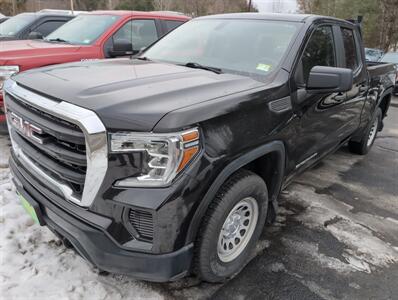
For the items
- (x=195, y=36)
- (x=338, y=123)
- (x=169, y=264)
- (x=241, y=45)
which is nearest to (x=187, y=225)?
(x=169, y=264)

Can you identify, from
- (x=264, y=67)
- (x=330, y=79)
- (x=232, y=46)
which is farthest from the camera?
(x=232, y=46)

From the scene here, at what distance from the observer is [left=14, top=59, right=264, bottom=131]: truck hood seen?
1.91 metres

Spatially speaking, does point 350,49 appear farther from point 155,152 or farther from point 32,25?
point 32,25

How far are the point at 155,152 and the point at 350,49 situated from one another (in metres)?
3.19

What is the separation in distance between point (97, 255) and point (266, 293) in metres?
1.28

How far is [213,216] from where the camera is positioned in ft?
7.23

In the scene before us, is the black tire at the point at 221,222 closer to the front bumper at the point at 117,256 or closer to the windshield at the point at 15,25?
the front bumper at the point at 117,256

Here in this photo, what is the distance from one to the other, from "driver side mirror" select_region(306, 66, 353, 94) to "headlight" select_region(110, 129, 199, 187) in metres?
1.37

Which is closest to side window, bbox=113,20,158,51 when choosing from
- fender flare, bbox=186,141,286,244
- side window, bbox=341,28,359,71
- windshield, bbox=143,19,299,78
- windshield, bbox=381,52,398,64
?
windshield, bbox=143,19,299,78

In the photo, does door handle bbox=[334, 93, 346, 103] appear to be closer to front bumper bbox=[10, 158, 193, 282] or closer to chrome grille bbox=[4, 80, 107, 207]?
front bumper bbox=[10, 158, 193, 282]

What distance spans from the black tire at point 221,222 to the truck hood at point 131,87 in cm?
60

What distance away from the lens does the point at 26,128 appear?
2340 mm

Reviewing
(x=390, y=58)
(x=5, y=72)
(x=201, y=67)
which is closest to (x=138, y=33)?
(x=5, y=72)

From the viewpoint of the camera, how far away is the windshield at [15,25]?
785 cm
